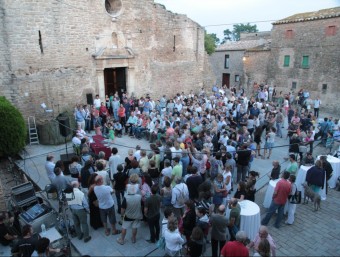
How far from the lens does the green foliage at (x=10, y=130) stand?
970 centimetres

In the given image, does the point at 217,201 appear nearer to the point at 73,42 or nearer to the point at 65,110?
the point at 65,110

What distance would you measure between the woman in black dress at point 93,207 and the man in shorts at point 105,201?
0.22 metres

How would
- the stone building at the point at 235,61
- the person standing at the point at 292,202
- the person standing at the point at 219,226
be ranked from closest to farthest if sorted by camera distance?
the person standing at the point at 219,226 → the person standing at the point at 292,202 → the stone building at the point at 235,61

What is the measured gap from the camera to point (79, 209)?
19.6 ft

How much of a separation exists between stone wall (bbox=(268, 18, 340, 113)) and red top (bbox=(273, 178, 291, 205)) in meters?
17.2

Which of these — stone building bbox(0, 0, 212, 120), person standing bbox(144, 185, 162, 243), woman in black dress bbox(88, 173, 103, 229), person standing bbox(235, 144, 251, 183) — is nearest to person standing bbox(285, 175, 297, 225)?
person standing bbox(235, 144, 251, 183)

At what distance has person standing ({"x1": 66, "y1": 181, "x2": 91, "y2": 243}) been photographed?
594 centimetres

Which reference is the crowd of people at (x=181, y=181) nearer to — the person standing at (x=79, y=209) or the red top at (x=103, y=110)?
the person standing at (x=79, y=209)

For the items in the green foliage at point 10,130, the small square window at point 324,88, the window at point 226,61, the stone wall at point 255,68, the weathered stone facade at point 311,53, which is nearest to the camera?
the green foliage at point 10,130

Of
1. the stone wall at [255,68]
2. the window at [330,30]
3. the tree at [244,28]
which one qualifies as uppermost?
the tree at [244,28]

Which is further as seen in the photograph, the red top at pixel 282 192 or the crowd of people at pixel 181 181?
the red top at pixel 282 192

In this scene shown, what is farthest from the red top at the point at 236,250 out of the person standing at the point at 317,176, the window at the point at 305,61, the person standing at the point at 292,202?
the window at the point at 305,61

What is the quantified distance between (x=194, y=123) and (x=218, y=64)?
2218 cm

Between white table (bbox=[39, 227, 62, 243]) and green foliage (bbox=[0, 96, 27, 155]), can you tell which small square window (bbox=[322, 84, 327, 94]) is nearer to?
green foliage (bbox=[0, 96, 27, 155])
